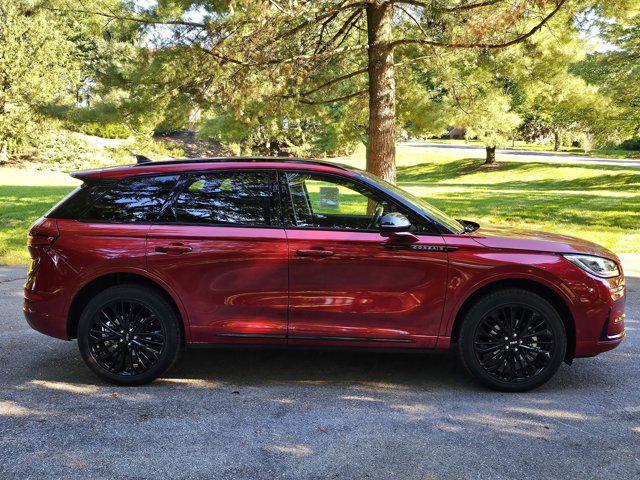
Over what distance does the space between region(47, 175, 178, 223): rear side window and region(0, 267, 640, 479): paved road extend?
50.3 inches

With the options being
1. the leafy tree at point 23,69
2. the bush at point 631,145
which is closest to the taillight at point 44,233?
the leafy tree at point 23,69

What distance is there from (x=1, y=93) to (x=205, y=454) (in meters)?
31.8

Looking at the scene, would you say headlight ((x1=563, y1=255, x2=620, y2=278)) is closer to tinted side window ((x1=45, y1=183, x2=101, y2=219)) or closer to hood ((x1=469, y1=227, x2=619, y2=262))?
hood ((x1=469, y1=227, x2=619, y2=262))

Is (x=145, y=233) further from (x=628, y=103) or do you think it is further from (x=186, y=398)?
(x=628, y=103)

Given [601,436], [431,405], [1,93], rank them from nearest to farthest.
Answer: [601,436], [431,405], [1,93]

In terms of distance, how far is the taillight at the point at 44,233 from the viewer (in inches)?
172

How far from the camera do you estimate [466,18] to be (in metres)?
9.80

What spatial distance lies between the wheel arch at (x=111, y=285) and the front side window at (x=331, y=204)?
1088mm

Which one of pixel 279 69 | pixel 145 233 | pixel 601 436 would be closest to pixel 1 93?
pixel 279 69

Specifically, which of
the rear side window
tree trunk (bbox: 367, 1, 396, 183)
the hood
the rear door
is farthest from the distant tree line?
the rear door

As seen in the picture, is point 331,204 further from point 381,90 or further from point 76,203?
point 381,90

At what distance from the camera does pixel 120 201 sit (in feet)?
14.6

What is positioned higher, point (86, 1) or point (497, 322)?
point (86, 1)

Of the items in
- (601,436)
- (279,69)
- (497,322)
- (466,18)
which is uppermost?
(466,18)
